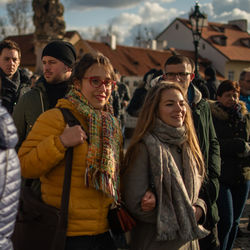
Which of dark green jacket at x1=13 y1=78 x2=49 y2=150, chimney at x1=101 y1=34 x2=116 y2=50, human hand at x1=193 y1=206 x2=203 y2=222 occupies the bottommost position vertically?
chimney at x1=101 y1=34 x2=116 y2=50

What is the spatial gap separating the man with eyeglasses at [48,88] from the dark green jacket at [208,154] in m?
1.17

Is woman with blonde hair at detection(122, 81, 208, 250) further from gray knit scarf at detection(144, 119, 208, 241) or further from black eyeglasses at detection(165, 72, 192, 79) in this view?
black eyeglasses at detection(165, 72, 192, 79)

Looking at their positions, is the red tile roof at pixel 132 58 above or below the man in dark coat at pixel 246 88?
below

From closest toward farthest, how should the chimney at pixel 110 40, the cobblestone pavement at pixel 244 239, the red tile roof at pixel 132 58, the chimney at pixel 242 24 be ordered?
the cobblestone pavement at pixel 244 239
the red tile roof at pixel 132 58
the chimney at pixel 110 40
the chimney at pixel 242 24

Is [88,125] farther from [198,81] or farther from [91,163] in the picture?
[198,81]

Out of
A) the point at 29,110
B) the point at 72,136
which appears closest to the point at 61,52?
the point at 29,110

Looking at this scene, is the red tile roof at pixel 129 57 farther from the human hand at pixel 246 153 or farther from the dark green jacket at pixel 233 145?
the human hand at pixel 246 153

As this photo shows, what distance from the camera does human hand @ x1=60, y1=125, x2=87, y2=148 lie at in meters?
2.28

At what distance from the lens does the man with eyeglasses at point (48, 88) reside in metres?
3.13

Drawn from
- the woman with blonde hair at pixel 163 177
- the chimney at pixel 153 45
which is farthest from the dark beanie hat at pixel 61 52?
the chimney at pixel 153 45

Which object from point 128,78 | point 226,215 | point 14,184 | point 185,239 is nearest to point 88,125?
Answer: point 14,184

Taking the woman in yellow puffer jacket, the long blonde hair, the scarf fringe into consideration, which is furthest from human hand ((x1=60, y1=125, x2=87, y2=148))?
the scarf fringe

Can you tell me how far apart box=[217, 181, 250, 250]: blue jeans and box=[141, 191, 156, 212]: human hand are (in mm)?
1695

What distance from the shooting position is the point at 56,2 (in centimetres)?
2578
